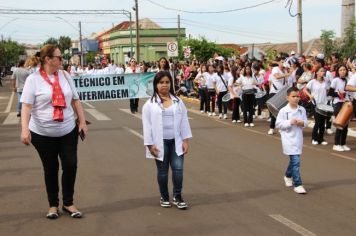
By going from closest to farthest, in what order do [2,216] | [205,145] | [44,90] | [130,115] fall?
1. [44,90]
2. [2,216]
3. [205,145]
4. [130,115]

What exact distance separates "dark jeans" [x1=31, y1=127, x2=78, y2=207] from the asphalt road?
0.92 feet

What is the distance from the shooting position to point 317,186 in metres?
7.74

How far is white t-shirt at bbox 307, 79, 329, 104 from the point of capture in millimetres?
11734

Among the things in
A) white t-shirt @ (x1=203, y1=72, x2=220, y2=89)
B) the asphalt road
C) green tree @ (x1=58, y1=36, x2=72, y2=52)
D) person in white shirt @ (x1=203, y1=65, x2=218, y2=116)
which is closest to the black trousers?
the asphalt road

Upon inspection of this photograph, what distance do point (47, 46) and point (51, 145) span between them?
109 centimetres

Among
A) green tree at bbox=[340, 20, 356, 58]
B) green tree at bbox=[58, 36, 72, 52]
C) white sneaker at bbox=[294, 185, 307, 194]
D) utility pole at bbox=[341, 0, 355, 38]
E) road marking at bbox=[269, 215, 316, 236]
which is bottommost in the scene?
road marking at bbox=[269, 215, 316, 236]

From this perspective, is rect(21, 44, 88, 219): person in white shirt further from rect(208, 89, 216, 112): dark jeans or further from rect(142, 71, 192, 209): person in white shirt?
rect(208, 89, 216, 112): dark jeans

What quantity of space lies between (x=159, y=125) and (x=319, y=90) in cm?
635

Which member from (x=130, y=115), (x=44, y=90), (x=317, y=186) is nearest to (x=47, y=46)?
(x=44, y=90)

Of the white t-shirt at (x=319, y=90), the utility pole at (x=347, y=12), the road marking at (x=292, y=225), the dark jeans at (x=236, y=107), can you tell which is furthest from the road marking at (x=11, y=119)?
the utility pole at (x=347, y=12)

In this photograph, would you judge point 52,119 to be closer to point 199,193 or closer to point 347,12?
point 199,193

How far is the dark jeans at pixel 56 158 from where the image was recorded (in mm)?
5977

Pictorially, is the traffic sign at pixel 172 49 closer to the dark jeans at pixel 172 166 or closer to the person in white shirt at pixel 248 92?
the person in white shirt at pixel 248 92

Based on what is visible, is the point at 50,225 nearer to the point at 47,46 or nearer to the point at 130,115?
the point at 47,46
